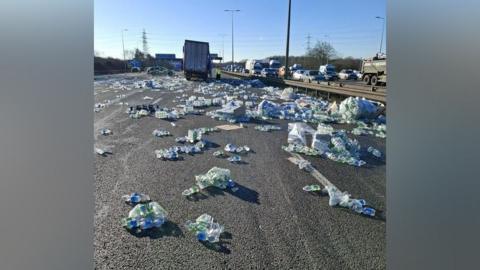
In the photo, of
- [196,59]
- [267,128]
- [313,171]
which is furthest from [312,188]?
[196,59]


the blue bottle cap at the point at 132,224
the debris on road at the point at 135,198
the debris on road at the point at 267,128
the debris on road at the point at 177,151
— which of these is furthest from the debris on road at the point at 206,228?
the debris on road at the point at 267,128

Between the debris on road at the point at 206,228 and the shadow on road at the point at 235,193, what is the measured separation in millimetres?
608

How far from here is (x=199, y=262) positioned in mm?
2555

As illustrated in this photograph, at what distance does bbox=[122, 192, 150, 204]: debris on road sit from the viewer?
3693 mm

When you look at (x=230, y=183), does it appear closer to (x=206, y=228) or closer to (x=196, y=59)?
(x=206, y=228)

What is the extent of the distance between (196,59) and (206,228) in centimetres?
2614

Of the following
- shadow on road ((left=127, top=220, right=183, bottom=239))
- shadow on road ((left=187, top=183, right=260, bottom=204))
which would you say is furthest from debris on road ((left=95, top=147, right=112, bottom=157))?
shadow on road ((left=127, top=220, right=183, bottom=239))

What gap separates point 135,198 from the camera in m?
3.74

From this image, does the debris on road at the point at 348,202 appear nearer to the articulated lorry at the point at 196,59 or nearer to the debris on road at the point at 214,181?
the debris on road at the point at 214,181
